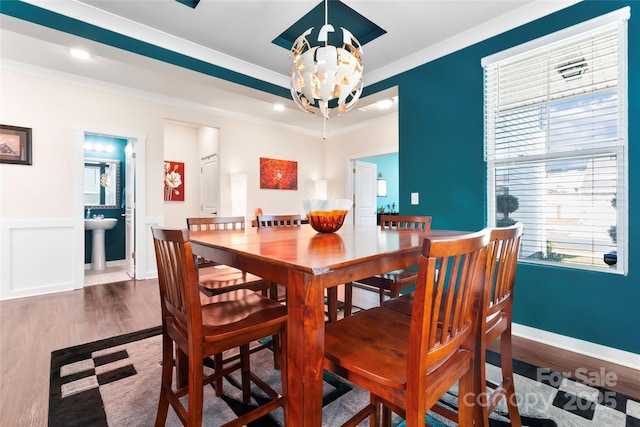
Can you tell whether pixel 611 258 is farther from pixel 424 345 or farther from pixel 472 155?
pixel 424 345

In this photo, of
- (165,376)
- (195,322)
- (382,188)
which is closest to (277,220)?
(165,376)

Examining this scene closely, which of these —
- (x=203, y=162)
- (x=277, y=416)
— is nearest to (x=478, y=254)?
(x=277, y=416)

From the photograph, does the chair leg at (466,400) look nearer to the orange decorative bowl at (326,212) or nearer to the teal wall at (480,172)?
the orange decorative bowl at (326,212)

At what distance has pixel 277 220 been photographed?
9.06ft

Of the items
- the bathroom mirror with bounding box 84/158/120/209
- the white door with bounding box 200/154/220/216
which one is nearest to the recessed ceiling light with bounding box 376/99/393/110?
the white door with bounding box 200/154/220/216

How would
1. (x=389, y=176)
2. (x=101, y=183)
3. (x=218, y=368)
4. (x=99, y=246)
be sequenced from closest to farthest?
(x=218, y=368) < (x=99, y=246) < (x=101, y=183) < (x=389, y=176)

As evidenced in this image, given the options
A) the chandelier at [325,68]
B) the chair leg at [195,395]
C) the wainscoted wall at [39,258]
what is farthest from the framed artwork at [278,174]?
the chair leg at [195,395]

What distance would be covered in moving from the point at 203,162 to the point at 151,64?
123 inches

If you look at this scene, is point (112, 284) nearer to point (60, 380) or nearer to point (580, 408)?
point (60, 380)

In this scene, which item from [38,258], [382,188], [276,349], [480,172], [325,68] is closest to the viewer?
[325,68]

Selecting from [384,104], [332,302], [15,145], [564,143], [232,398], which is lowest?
[232,398]

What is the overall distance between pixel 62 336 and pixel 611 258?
4138 mm

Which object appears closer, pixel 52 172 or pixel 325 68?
pixel 325 68

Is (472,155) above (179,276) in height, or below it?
above
